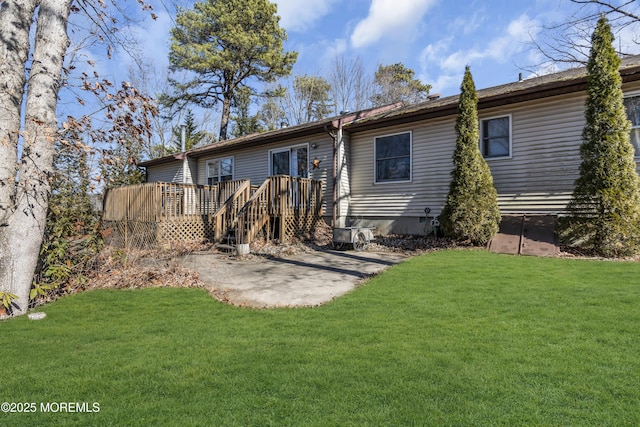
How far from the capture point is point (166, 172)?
18391mm

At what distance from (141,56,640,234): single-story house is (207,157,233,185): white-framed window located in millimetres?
814

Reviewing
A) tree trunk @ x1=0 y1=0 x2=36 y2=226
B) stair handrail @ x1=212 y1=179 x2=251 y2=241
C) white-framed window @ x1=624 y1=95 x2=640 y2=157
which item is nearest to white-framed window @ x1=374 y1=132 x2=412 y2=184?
stair handrail @ x1=212 y1=179 x2=251 y2=241

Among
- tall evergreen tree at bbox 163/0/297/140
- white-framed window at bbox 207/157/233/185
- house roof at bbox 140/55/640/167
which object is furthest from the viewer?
tall evergreen tree at bbox 163/0/297/140

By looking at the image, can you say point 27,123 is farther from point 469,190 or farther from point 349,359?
point 469,190

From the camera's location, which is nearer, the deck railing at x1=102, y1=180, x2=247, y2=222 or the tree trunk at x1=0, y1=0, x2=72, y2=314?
the tree trunk at x1=0, y1=0, x2=72, y2=314

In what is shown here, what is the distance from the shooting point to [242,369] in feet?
8.13

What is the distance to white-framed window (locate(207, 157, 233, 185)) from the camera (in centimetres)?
1535

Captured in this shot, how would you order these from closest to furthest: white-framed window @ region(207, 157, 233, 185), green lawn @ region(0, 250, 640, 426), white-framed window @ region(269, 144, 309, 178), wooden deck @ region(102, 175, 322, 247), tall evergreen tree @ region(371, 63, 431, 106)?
green lawn @ region(0, 250, 640, 426), wooden deck @ region(102, 175, 322, 247), white-framed window @ region(269, 144, 309, 178), white-framed window @ region(207, 157, 233, 185), tall evergreen tree @ region(371, 63, 431, 106)

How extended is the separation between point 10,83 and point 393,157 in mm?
9008

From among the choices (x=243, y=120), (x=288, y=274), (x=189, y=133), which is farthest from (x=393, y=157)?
(x=189, y=133)

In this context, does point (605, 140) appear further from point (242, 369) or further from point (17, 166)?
point (17, 166)

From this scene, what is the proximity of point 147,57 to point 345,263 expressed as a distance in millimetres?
5337

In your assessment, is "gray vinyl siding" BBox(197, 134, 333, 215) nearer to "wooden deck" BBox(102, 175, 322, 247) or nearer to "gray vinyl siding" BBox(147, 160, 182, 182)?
"wooden deck" BBox(102, 175, 322, 247)

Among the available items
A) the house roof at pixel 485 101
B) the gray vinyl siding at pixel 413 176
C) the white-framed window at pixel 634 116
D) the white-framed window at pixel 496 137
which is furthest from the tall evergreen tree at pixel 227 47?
the white-framed window at pixel 634 116
